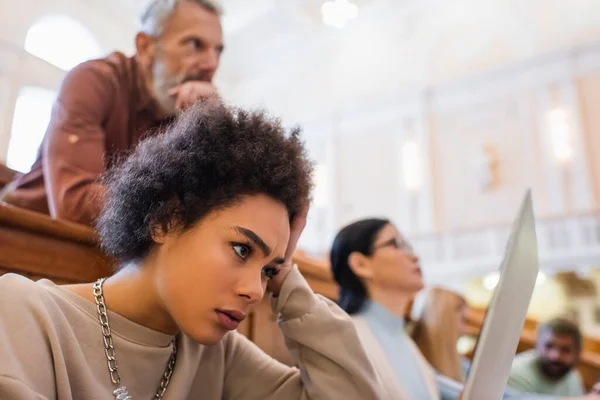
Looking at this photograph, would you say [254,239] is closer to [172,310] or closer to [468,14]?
[172,310]

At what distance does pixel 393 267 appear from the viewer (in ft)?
5.89

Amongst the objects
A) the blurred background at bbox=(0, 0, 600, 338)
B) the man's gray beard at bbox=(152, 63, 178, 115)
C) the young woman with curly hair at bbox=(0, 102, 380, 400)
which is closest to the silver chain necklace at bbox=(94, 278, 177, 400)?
the young woman with curly hair at bbox=(0, 102, 380, 400)

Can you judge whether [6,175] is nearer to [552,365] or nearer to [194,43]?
[194,43]

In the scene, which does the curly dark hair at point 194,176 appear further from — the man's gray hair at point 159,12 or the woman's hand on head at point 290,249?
the man's gray hair at point 159,12

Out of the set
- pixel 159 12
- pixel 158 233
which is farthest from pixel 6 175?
pixel 158 233

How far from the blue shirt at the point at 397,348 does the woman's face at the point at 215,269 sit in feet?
2.82

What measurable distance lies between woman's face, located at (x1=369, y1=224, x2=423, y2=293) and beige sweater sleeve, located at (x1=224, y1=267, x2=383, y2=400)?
620 mm

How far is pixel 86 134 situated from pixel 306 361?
31.2 inches

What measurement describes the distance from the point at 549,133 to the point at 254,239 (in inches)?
396

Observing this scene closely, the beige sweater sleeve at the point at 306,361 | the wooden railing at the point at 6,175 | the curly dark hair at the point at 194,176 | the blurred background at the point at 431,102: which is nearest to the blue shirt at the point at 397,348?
the beige sweater sleeve at the point at 306,361

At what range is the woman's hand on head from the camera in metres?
1.10

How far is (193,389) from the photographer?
3.58ft

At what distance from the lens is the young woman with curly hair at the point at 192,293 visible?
0.80m

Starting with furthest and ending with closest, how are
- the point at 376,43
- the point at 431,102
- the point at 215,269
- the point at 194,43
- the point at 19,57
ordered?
the point at 376,43
the point at 431,102
the point at 19,57
the point at 194,43
the point at 215,269
